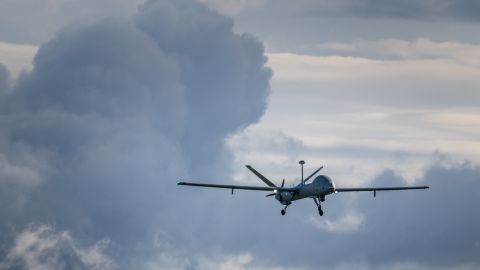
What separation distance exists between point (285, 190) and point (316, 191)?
9.35 m

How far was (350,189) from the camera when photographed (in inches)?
6422

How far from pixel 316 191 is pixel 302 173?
8.81m

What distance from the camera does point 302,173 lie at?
538 ft

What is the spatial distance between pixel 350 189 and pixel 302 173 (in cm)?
852

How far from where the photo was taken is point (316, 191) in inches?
6132

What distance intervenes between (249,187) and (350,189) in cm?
1708

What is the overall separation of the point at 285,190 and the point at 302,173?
4081 mm

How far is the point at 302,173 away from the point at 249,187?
9.31m

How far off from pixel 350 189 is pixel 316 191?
9.71 meters

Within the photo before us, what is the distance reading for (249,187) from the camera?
6471 inches

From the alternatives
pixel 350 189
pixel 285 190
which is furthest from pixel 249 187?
pixel 350 189

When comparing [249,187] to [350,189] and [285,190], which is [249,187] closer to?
[285,190]

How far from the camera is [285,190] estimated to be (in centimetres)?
16388
